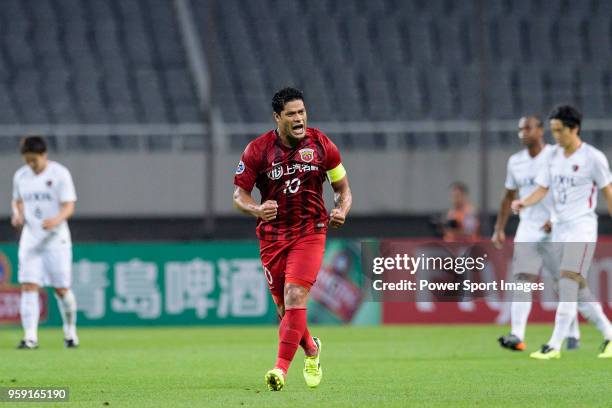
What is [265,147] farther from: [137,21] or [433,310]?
[137,21]

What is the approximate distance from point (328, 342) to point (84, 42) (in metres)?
16.4

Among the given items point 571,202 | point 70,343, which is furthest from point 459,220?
point 571,202

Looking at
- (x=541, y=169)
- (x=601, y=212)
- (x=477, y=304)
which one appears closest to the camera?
(x=541, y=169)

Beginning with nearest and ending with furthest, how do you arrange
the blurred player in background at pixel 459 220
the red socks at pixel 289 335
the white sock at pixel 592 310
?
the red socks at pixel 289 335, the white sock at pixel 592 310, the blurred player in background at pixel 459 220

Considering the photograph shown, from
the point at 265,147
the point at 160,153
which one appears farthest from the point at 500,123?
the point at 265,147

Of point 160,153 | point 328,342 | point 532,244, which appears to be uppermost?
point 160,153

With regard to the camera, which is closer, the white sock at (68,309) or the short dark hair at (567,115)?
the short dark hair at (567,115)

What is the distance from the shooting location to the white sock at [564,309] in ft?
42.6

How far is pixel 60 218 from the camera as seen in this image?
49.9 feet

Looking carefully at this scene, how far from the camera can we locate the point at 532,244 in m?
14.4

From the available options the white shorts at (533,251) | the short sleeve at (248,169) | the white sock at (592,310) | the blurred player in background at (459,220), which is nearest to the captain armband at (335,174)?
the short sleeve at (248,169)

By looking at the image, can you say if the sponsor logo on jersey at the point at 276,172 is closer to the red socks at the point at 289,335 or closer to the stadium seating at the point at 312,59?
the red socks at the point at 289,335

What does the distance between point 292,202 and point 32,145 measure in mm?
6061

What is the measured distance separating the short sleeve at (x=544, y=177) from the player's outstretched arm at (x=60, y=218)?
5116mm
